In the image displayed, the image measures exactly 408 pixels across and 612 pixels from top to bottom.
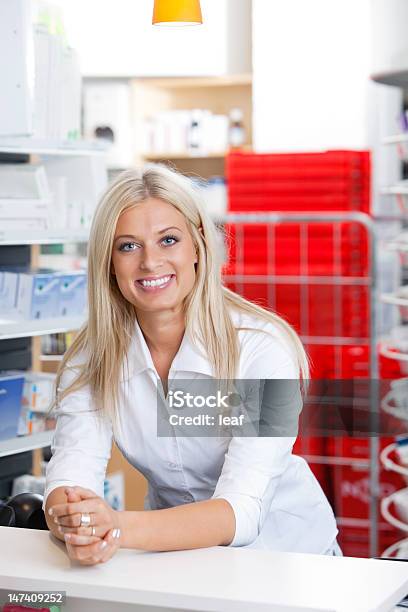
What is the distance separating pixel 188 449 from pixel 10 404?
1028mm

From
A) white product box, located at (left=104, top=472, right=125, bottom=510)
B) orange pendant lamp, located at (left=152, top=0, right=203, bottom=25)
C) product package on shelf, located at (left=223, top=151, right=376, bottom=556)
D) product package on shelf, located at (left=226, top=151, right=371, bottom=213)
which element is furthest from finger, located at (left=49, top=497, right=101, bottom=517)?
product package on shelf, located at (left=226, top=151, right=371, bottom=213)

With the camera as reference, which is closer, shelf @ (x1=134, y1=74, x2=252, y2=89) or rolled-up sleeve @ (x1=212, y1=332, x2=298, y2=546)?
rolled-up sleeve @ (x1=212, y1=332, x2=298, y2=546)

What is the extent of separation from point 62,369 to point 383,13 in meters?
4.52

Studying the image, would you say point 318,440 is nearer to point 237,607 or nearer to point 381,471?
point 381,471

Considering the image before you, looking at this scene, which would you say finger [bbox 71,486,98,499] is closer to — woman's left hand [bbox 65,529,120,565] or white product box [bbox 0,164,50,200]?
woman's left hand [bbox 65,529,120,565]

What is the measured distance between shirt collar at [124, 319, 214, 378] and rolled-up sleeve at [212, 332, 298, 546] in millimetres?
121

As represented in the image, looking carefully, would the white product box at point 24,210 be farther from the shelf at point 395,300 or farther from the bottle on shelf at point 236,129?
the bottle on shelf at point 236,129

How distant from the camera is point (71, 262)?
20.2ft

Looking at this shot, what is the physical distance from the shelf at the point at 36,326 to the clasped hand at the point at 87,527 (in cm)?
111

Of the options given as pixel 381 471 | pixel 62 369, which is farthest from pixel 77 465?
pixel 381 471

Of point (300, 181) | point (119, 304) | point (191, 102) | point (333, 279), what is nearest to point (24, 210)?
point (119, 304)

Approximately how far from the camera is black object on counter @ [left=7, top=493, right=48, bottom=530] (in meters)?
2.22

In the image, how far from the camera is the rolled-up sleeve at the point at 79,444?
196 centimetres

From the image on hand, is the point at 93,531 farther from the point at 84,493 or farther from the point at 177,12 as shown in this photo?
the point at 177,12
